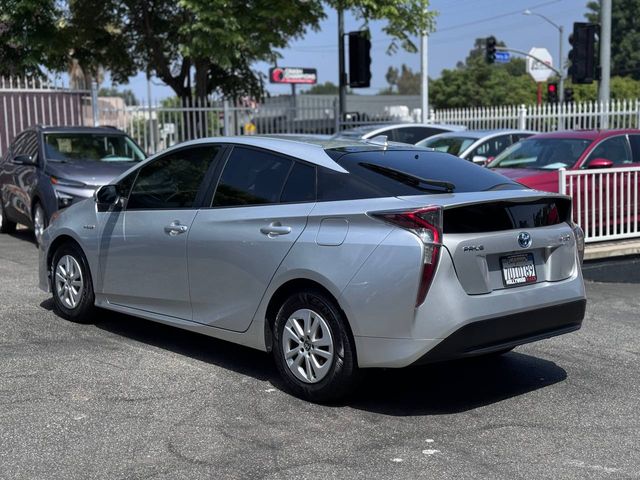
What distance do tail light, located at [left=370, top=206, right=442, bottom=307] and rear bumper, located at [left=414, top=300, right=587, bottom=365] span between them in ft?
1.04

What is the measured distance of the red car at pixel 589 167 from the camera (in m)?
10.8

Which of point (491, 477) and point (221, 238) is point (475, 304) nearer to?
point (491, 477)

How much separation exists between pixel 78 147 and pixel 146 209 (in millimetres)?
6569

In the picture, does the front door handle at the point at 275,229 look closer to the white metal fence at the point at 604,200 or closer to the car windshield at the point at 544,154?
the white metal fence at the point at 604,200

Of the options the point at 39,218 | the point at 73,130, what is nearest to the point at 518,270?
the point at 39,218

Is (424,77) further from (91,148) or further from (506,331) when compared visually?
(506,331)

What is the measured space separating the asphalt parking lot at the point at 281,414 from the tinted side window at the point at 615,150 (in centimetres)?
480

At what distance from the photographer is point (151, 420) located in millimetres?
5055

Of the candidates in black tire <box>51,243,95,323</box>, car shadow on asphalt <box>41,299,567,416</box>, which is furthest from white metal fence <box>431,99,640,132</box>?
black tire <box>51,243,95,323</box>

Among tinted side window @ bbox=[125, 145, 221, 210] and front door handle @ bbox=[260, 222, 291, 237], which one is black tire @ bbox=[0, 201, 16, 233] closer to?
tinted side window @ bbox=[125, 145, 221, 210]

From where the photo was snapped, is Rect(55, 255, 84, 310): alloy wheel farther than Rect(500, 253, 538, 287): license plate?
Yes

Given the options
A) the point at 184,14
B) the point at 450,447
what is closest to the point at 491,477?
the point at 450,447

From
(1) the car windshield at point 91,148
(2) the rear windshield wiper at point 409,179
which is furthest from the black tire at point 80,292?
(1) the car windshield at point 91,148

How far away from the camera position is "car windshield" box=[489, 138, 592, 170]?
1143 cm
